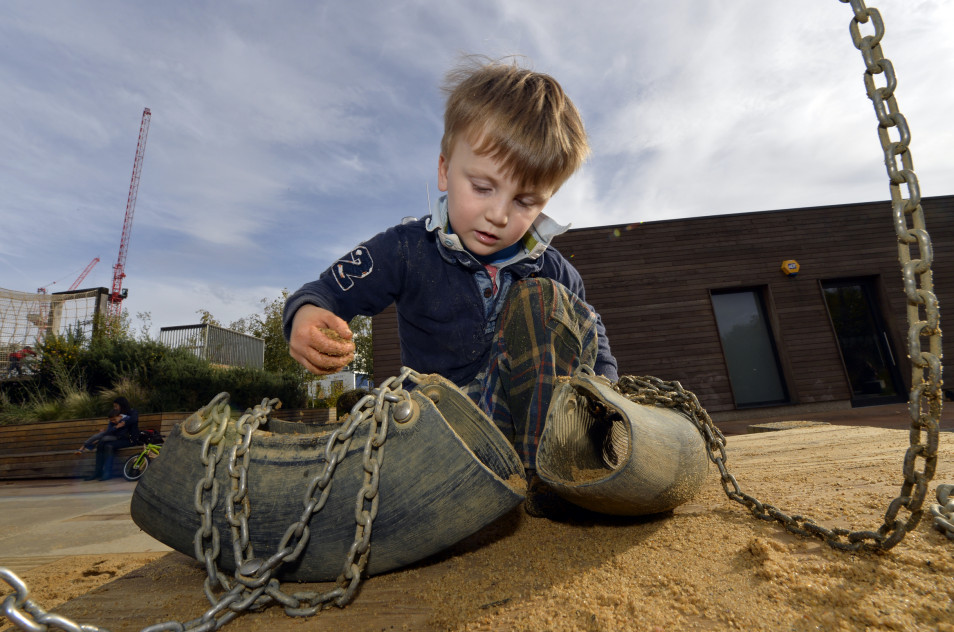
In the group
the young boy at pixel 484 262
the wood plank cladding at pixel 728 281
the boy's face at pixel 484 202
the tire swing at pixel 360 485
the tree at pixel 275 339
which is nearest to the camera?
the tire swing at pixel 360 485

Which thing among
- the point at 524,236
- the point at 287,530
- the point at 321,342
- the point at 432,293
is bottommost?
the point at 287,530

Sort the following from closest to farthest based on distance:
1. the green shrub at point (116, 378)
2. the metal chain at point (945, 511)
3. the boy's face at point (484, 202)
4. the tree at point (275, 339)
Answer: the metal chain at point (945, 511) < the boy's face at point (484, 202) < the green shrub at point (116, 378) < the tree at point (275, 339)

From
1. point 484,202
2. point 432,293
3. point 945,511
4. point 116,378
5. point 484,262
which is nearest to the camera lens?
point 945,511

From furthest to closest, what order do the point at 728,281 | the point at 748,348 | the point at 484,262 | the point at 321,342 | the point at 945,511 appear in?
the point at 728,281, the point at 748,348, the point at 484,262, the point at 321,342, the point at 945,511

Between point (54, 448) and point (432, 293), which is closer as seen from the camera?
point (432, 293)

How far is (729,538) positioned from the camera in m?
1.09

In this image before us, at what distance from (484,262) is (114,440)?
8.85 m

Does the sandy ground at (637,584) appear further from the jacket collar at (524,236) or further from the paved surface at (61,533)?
the jacket collar at (524,236)

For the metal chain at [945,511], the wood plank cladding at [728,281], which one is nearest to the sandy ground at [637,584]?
the metal chain at [945,511]

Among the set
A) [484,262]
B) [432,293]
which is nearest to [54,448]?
[432,293]

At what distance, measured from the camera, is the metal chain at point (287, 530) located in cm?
84

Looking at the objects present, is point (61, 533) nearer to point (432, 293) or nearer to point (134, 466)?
point (432, 293)

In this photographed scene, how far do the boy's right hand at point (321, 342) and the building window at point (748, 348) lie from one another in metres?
10.2

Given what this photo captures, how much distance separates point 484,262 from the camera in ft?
7.14
